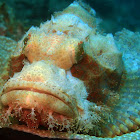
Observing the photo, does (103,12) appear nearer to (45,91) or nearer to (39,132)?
(45,91)

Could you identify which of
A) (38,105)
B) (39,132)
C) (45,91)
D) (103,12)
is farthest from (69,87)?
(103,12)

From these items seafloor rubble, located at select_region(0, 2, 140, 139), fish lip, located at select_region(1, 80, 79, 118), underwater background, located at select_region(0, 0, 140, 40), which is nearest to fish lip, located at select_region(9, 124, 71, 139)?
seafloor rubble, located at select_region(0, 2, 140, 139)

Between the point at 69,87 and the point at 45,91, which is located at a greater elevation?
the point at 69,87

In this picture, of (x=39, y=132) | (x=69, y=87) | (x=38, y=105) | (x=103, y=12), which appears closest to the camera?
(x=38, y=105)

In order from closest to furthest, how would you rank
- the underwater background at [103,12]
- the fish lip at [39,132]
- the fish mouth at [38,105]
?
the fish mouth at [38,105]
the fish lip at [39,132]
the underwater background at [103,12]

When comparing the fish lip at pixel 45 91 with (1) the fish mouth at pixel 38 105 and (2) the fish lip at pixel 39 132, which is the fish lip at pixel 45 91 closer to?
(1) the fish mouth at pixel 38 105

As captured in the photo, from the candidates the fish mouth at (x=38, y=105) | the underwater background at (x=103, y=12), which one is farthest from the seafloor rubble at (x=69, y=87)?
the underwater background at (x=103, y=12)

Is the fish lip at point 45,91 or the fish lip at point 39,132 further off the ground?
the fish lip at point 45,91

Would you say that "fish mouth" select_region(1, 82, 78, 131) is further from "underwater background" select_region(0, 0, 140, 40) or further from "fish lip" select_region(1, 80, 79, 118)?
"underwater background" select_region(0, 0, 140, 40)

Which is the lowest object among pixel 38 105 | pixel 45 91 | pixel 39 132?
pixel 39 132
